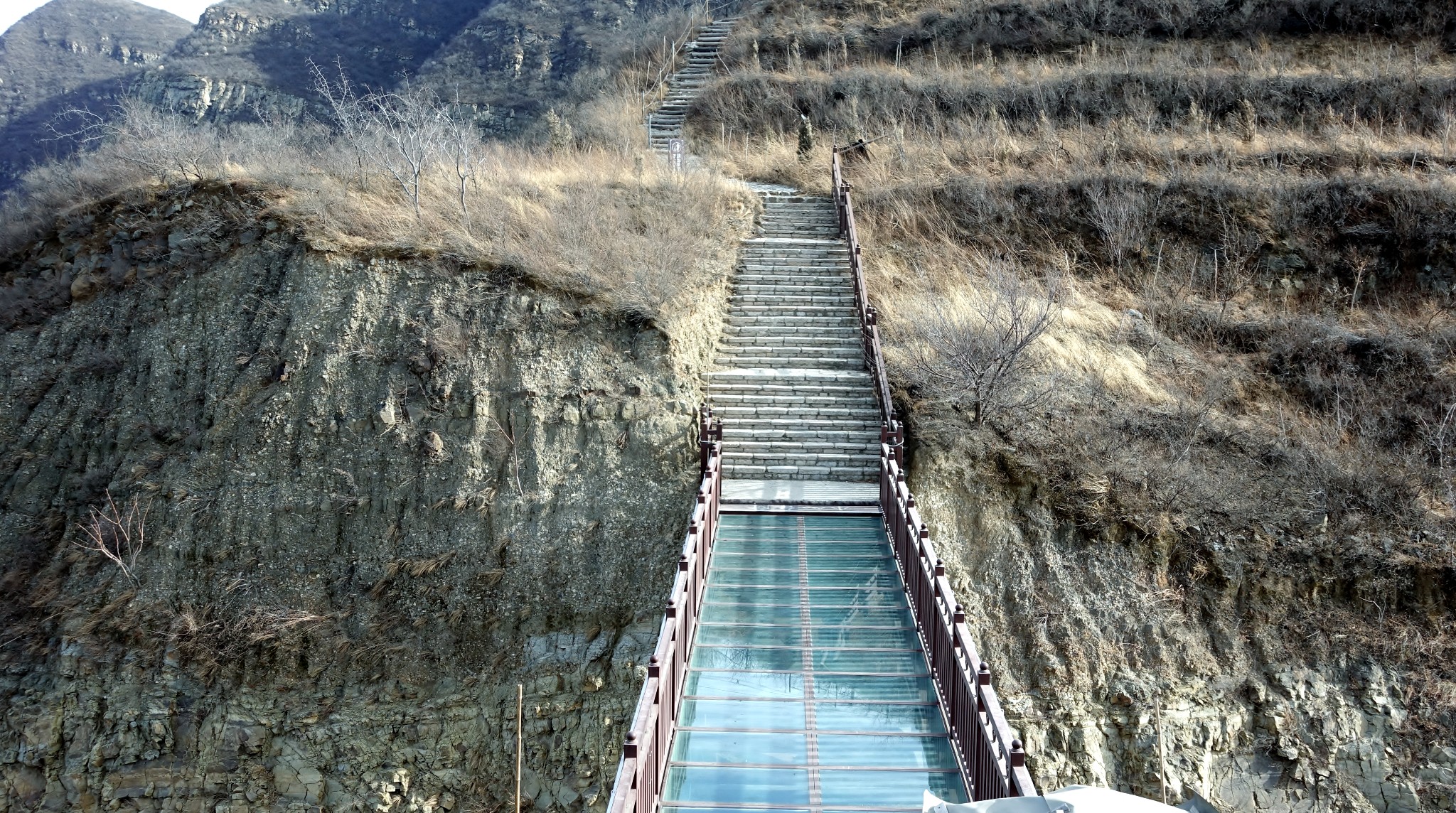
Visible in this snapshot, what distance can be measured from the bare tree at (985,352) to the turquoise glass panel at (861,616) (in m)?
4.95

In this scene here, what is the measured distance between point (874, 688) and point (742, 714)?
3.98ft

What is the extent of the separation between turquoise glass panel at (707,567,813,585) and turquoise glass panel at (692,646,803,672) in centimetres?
133

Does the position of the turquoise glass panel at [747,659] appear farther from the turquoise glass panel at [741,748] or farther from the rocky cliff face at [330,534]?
the rocky cliff face at [330,534]

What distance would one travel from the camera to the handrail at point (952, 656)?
636 cm

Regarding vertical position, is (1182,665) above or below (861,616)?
below

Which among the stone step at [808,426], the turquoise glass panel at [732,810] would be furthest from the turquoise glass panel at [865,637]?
the stone step at [808,426]

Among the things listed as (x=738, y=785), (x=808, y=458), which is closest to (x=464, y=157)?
(x=808, y=458)

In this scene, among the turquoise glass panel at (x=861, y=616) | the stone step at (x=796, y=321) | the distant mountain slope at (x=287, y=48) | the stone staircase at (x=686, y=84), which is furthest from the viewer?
the distant mountain slope at (x=287, y=48)

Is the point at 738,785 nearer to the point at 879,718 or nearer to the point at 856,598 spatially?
the point at 879,718

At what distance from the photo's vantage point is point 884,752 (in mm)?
7469

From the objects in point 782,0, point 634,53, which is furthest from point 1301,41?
point 634,53

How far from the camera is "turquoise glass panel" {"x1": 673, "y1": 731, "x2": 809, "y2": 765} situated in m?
7.31

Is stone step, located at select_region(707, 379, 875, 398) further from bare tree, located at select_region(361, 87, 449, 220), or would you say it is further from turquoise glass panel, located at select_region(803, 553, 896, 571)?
bare tree, located at select_region(361, 87, 449, 220)

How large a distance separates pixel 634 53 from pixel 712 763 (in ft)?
103
